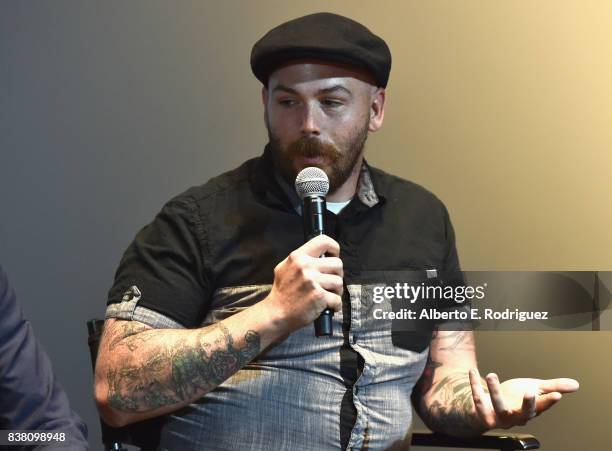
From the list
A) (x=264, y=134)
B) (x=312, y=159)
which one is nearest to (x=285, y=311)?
(x=312, y=159)

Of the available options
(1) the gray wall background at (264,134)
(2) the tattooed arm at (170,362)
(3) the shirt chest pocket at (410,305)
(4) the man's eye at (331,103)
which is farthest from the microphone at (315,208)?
(1) the gray wall background at (264,134)

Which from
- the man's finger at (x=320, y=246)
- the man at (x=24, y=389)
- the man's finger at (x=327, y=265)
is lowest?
the man at (x=24, y=389)

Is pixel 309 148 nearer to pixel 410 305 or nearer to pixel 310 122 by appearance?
pixel 310 122

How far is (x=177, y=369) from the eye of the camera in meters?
1.76

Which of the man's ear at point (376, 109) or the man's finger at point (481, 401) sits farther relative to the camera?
the man's ear at point (376, 109)

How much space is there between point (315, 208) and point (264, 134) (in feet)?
2.87

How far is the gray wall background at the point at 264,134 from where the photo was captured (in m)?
2.43

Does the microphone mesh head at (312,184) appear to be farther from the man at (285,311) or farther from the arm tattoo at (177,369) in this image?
the arm tattoo at (177,369)

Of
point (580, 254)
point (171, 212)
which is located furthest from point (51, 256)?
point (580, 254)

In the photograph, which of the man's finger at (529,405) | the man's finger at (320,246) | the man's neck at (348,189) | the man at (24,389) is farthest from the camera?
the man's neck at (348,189)

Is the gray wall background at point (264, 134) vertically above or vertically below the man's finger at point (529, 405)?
above

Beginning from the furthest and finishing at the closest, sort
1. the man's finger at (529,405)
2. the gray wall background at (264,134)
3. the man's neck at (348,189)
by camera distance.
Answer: the gray wall background at (264,134)
the man's neck at (348,189)
the man's finger at (529,405)

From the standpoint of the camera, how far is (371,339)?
78.3 inches

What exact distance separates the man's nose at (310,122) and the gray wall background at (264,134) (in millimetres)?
545
